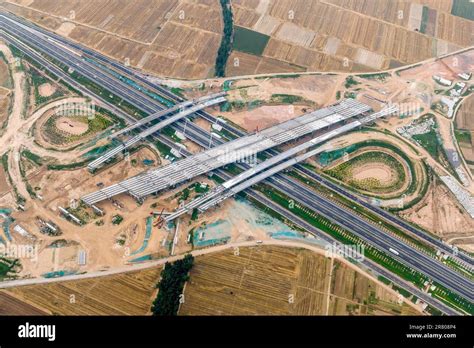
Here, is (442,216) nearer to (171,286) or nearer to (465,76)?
(465,76)

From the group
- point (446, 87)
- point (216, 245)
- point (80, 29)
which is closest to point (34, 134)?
point (80, 29)

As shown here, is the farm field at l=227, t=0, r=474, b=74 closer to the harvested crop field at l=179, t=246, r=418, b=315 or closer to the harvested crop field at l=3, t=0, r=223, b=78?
the harvested crop field at l=3, t=0, r=223, b=78

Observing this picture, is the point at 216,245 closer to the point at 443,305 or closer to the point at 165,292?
the point at 165,292

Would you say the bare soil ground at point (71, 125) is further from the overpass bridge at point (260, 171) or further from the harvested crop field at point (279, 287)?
the harvested crop field at point (279, 287)

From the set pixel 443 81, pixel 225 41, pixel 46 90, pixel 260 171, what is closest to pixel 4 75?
pixel 46 90

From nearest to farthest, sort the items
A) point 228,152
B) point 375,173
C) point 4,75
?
point 375,173, point 228,152, point 4,75

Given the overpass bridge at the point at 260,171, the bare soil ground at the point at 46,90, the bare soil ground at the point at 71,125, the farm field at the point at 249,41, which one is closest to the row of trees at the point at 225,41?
the farm field at the point at 249,41

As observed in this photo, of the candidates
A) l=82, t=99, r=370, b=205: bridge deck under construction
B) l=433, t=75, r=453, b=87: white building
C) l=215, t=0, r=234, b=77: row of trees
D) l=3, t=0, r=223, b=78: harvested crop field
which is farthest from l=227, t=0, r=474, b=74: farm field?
l=82, t=99, r=370, b=205: bridge deck under construction
